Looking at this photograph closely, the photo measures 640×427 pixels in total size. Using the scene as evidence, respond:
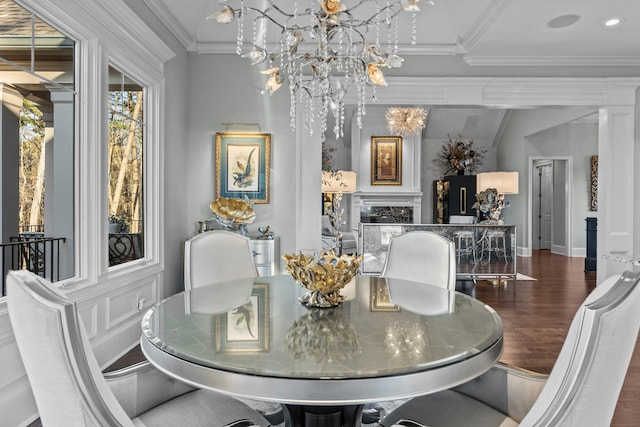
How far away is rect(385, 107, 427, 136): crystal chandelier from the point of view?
7.78m

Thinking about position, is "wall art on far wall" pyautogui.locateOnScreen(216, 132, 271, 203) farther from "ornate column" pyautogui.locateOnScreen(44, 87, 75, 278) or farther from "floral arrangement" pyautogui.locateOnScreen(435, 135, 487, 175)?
"floral arrangement" pyautogui.locateOnScreen(435, 135, 487, 175)

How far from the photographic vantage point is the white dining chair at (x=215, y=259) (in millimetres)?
2260

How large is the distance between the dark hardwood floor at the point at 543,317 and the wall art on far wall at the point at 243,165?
1.90 meters

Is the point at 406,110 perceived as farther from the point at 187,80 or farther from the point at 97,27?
the point at 97,27

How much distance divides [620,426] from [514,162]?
7948mm

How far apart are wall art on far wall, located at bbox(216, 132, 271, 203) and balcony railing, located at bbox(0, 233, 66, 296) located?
1983 millimetres

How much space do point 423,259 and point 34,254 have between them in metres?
2.24

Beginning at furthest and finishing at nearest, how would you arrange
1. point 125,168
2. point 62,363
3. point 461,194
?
point 461,194 < point 125,168 < point 62,363

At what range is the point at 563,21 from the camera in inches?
144

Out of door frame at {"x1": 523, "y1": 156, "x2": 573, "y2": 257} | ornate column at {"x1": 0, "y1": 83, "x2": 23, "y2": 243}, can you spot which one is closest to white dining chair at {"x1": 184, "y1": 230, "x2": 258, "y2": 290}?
ornate column at {"x1": 0, "y1": 83, "x2": 23, "y2": 243}

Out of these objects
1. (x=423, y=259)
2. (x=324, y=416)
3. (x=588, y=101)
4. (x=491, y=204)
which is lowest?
(x=324, y=416)

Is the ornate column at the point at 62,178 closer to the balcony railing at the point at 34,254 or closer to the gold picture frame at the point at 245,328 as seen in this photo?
the balcony railing at the point at 34,254

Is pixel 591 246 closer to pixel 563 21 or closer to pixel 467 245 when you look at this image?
pixel 467 245

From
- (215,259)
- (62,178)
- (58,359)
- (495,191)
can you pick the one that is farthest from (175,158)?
(495,191)
